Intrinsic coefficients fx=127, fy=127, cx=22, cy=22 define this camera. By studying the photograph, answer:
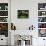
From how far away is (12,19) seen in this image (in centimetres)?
641

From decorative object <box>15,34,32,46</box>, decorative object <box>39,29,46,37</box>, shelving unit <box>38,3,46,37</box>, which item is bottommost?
decorative object <box>15,34,32,46</box>

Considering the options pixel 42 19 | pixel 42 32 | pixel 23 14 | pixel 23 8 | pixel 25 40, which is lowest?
pixel 25 40

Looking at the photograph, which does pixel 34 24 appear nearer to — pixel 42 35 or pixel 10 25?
pixel 42 35

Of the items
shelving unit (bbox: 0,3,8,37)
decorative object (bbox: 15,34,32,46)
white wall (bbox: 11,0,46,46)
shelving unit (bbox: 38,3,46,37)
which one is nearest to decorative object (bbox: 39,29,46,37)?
shelving unit (bbox: 38,3,46,37)

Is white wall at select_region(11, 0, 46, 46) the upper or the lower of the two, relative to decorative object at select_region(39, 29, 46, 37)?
upper

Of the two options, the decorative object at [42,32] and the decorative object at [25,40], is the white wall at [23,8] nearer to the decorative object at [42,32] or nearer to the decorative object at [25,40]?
the decorative object at [25,40]

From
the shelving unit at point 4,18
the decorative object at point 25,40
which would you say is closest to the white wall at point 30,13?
the decorative object at point 25,40

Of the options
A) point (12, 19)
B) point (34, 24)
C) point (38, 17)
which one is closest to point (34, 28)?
point (34, 24)

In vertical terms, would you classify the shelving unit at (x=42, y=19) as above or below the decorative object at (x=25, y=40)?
above

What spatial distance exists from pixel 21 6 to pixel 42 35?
1843 mm

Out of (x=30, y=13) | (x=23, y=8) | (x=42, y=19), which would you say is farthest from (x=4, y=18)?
(x=42, y=19)

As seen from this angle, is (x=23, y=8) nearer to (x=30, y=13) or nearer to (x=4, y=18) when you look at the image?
(x=30, y=13)

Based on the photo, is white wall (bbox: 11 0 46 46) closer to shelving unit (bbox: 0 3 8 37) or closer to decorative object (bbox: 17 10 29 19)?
decorative object (bbox: 17 10 29 19)

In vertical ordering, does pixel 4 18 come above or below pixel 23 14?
below
